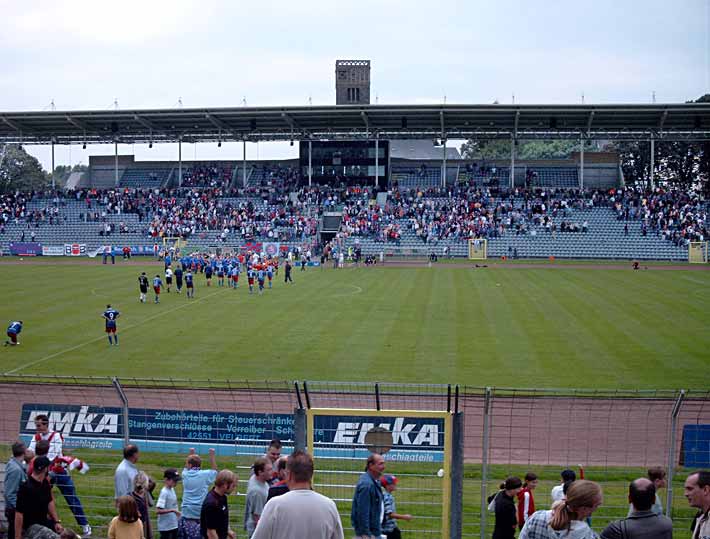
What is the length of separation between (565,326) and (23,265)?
4410 cm

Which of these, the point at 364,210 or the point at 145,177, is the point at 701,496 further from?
the point at 145,177

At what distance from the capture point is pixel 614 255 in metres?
65.2

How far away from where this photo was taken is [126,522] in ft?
23.0

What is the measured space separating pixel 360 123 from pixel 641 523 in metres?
71.3

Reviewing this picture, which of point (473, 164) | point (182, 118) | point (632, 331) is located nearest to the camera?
point (632, 331)

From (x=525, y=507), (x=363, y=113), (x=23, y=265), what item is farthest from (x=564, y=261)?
(x=525, y=507)

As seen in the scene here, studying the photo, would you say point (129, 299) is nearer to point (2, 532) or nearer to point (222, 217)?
point (2, 532)

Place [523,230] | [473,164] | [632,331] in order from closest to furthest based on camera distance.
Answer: [632,331] → [523,230] → [473,164]

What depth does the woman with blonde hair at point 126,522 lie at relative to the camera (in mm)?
6937

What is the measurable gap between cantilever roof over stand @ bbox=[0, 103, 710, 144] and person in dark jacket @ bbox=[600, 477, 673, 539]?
6531 cm

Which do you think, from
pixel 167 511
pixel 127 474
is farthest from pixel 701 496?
pixel 127 474

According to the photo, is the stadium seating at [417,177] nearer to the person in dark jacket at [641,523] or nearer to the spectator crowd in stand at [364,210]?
the spectator crowd in stand at [364,210]

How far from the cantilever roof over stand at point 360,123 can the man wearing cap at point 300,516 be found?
6614 cm

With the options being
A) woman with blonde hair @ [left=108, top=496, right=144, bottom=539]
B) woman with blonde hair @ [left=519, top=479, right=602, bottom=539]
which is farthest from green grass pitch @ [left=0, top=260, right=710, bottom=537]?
woman with blonde hair @ [left=519, top=479, right=602, bottom=539]
